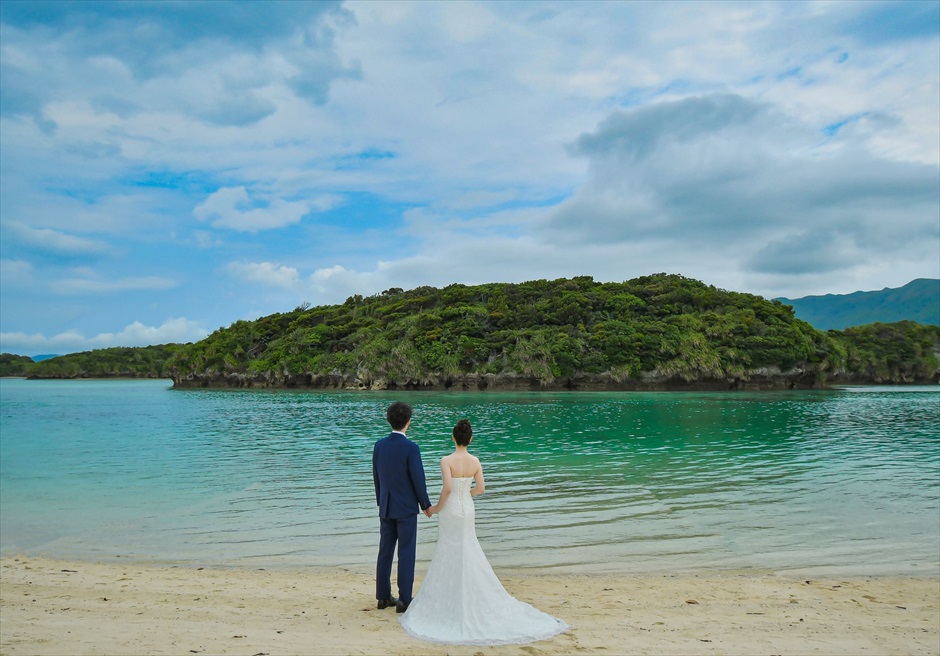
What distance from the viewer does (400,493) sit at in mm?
6031

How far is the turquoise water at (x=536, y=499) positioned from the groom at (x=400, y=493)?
3045 millimetres

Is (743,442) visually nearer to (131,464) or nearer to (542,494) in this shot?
(542,494)

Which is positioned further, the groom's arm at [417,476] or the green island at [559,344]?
the green island at [559,344]

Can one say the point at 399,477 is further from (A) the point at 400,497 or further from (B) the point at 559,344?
(B) the point at 559,344

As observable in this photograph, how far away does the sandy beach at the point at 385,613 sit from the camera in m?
5.33

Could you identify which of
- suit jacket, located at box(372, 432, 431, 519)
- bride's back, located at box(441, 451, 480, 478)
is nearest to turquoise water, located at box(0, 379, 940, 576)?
suit jacket, located at box(372, 432, 431, 519)

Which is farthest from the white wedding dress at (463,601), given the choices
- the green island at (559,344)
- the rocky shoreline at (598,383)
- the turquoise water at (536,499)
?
the rocky shoreline at (598,383)

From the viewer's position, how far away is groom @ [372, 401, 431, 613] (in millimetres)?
5918

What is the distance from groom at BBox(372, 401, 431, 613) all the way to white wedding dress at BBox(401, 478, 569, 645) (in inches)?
13.1

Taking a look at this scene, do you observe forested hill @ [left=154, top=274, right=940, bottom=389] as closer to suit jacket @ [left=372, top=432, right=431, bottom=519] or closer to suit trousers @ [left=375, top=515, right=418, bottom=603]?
suit trousers @ [left=375, top=515, right=418, bottom=603]

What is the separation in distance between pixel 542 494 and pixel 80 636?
1008cm

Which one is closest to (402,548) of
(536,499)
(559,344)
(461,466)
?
(461,466)

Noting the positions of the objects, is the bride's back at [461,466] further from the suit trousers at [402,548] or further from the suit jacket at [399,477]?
the suit trousers at [402,548]

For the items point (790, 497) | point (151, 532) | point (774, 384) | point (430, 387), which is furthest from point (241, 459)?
point (774, 384)
